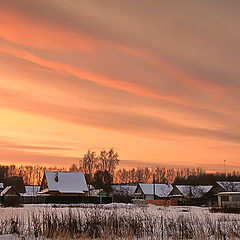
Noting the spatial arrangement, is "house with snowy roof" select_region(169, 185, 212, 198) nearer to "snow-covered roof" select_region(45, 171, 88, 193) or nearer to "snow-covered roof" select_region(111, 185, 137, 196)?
"snow-covered roof" select_region(111, 185, 137, 196)

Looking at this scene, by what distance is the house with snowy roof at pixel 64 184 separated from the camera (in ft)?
235

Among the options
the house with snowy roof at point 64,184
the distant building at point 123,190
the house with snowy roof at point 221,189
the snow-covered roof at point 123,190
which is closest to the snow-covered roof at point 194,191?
the house with snowy roof at point 221,189

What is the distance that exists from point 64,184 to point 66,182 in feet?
2.16

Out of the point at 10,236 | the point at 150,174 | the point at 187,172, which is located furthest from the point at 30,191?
the point at 10,236

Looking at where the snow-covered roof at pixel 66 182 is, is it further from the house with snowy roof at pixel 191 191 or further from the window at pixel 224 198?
the window at pixel 224 198

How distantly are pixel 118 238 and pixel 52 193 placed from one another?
60.3 m

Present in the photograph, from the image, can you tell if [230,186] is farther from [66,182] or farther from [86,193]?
[66,182]

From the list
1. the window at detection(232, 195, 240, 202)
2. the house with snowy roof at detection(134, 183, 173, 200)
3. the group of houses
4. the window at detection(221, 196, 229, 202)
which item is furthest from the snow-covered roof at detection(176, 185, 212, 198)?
the window at detection(232, 195, 240, 202)

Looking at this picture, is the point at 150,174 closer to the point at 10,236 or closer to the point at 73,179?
the point at 73,179

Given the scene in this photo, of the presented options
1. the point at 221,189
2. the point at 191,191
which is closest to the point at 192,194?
the point at 191,191

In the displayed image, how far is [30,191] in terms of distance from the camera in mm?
123812

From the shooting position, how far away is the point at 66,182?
73.1m

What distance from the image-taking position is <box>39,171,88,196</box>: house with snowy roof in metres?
71.5

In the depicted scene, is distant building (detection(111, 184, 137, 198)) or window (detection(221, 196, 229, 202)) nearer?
window (detection(221, 196, 229, 202))
